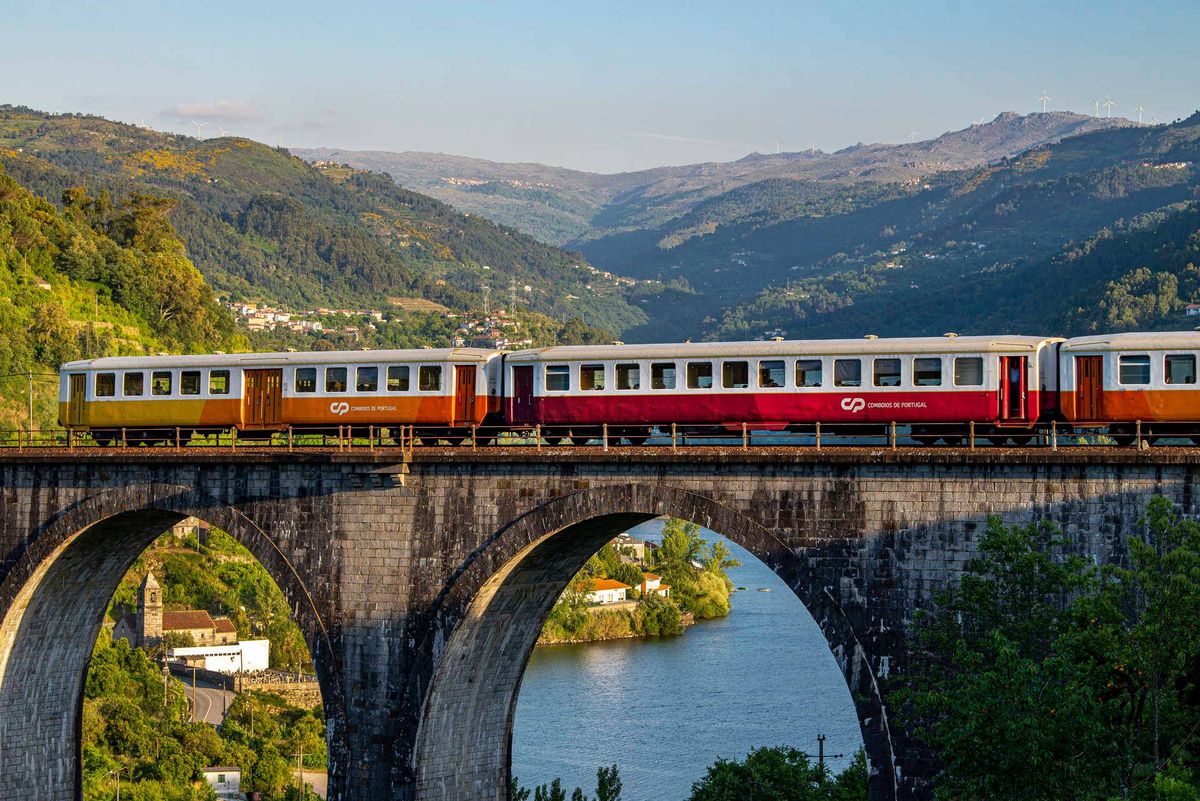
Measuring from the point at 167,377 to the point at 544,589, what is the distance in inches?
486

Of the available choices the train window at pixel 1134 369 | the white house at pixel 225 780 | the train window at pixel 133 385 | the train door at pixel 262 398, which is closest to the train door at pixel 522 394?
the train door at pixel 262 398

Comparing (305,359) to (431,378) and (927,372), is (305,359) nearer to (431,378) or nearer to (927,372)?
(431,378)

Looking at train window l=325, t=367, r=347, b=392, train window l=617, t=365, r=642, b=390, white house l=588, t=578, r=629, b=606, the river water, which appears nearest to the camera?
train window l=617, t=365, r=642, b=390

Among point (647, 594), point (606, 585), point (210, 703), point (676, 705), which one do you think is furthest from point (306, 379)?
point (647, 594)

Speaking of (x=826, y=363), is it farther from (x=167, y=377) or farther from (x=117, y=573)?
(x=117, y=573)

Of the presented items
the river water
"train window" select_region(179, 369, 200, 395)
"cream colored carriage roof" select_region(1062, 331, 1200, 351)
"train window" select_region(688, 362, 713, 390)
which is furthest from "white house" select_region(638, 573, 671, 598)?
"cream colored carriage roof" select_region(1062, 331, 1200, 351)

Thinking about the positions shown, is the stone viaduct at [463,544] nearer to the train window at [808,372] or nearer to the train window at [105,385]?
the train window at [808,372]

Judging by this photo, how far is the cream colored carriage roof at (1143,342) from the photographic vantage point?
2830 cm

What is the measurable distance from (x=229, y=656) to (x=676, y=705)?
41.8 metres

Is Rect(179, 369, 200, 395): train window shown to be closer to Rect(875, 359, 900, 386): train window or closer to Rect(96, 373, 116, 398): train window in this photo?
Rect(96, 373, 116, 398): train window

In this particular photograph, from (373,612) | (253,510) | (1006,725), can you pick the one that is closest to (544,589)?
(373,612)

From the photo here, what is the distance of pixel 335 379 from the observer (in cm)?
3722

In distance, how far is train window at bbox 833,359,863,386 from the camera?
102 ft

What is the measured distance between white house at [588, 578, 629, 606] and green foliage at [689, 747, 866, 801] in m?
72.0
